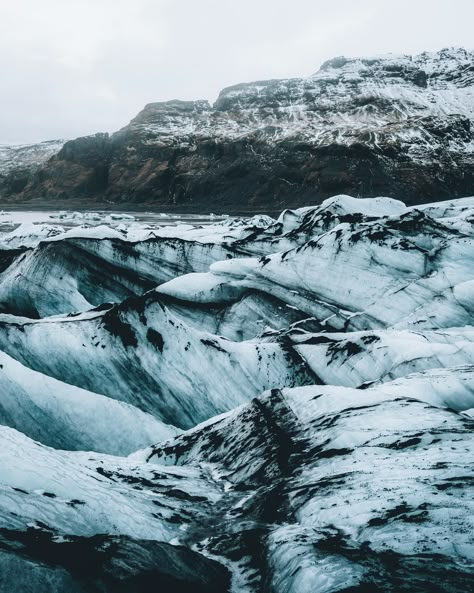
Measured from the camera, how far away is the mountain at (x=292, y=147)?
67.3 meters

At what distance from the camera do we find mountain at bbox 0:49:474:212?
67.3m

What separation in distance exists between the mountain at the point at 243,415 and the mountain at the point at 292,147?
54282mm

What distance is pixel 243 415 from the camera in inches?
177

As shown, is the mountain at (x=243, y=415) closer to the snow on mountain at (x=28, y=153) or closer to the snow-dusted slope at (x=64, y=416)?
the snow-dusted slope at (x=64, y=416)

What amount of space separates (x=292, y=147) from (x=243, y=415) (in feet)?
241

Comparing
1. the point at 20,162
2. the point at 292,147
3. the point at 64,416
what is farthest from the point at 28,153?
the point at 64,416

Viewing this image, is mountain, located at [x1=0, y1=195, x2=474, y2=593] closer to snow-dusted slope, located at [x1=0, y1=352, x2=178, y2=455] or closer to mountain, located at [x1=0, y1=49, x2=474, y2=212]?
snow-dusted slope, located at [x1=0, y1=352, x2=178, y2=455]

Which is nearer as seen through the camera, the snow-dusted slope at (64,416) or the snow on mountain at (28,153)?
the snow-dusted slope at (64,416)

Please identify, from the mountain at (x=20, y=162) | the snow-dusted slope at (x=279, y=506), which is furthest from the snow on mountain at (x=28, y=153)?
the snow-dusted slope at (x=279, y=506)

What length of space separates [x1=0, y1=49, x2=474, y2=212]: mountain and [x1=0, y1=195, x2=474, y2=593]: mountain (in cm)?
5428

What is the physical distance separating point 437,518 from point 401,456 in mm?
774

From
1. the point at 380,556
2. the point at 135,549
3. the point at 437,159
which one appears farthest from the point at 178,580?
the point at 437,159

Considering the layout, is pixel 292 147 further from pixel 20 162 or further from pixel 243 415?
pixel 20 162

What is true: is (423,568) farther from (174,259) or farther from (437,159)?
(437,159)
